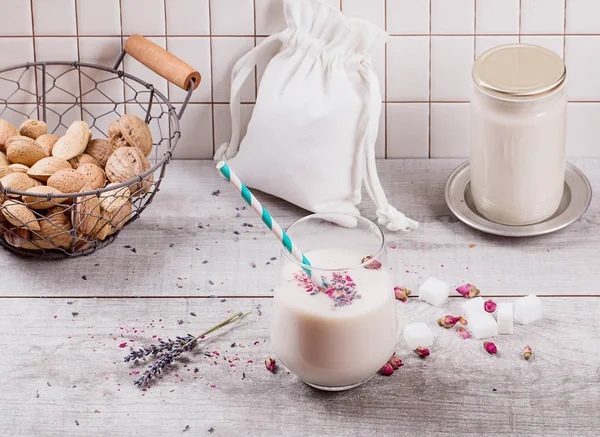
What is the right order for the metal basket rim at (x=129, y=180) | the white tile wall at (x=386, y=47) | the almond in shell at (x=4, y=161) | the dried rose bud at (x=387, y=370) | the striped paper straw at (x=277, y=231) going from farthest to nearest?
the white tile wall at (x=386, y=47), the almond in shell at (x=4, y=161), the metal basket rim at (x=129, y=180), the dried rose bud at (x=387, y=370), the striped paper straw at (x=277, y=231)

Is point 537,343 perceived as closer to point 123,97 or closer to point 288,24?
point 288,24

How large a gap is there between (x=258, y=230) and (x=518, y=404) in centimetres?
54

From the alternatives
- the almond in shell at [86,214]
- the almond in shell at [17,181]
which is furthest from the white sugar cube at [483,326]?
the almond in shell at [17,181]

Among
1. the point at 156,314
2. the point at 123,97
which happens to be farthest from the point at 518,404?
the point at 123,97

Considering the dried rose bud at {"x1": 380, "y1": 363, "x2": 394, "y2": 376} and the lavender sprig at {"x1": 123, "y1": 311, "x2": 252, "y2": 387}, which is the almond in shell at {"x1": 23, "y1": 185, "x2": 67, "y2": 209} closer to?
the lavender sprig at {"x1": 123, "y1": 311, "x2": 252, "y2": 387}

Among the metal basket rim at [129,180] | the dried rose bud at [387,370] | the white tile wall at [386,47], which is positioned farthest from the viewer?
the white tile wall at [386,47]

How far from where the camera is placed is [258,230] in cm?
146

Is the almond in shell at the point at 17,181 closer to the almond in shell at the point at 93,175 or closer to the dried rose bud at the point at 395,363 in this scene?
the almond in shell at the point at 93,175

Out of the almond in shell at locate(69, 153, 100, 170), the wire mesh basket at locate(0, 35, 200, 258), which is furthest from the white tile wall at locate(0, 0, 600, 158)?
the almond in shell at locate(69, 153, 100, 170)

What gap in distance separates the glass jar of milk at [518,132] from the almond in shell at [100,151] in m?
0.60

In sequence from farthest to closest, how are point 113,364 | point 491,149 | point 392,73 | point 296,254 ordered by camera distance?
point 392,73 → point 491,149 → point 113,364 → point 296,254

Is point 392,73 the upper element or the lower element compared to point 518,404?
upper

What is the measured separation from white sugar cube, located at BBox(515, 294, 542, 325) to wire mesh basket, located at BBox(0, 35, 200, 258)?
58 centimetres

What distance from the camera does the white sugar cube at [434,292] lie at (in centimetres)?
128
